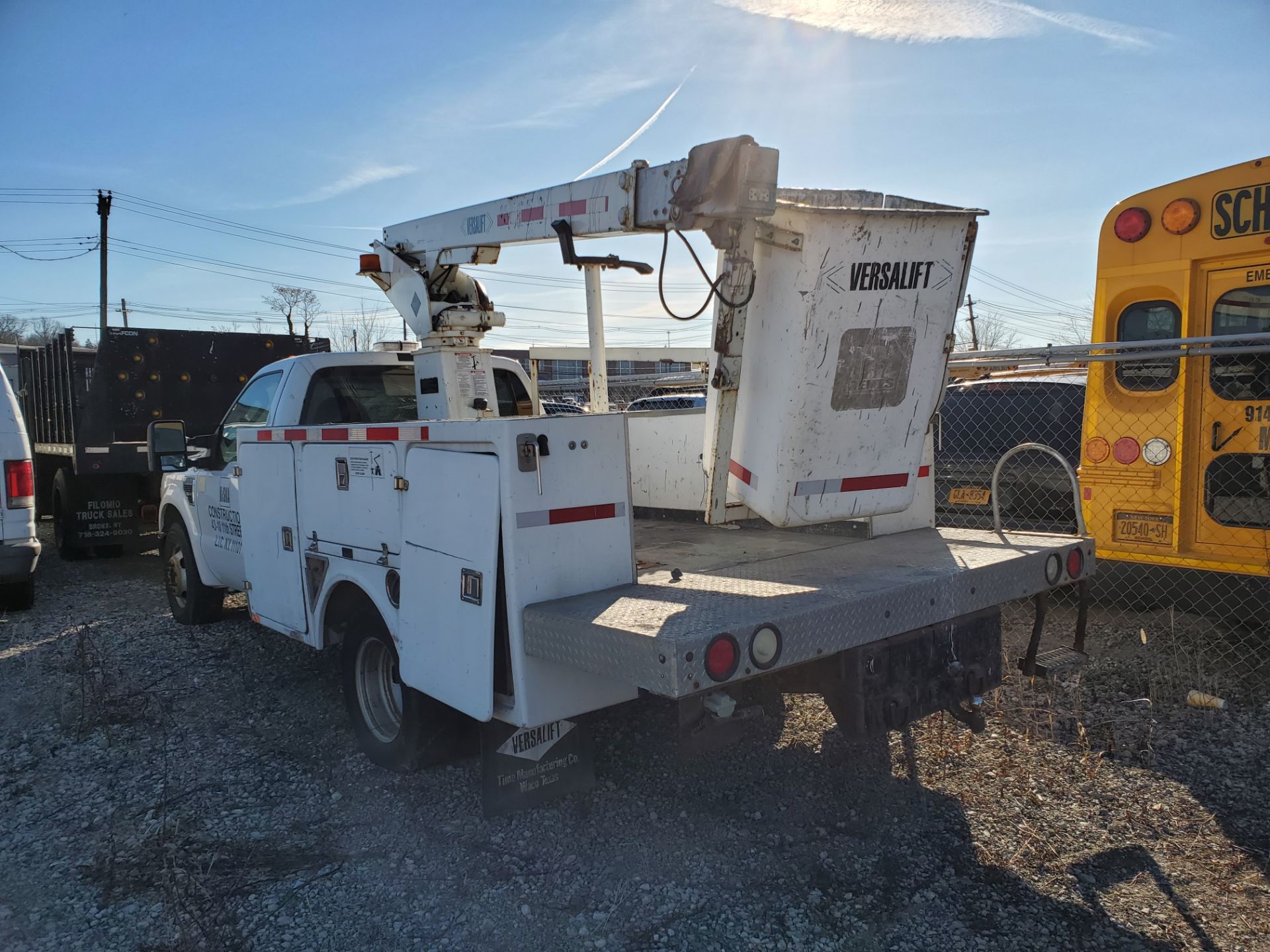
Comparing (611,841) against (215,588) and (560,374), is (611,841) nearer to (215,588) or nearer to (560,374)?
(215,588)

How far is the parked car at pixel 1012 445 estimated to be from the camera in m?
6.97

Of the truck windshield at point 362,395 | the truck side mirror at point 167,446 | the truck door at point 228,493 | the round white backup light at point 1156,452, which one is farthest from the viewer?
the truck side mirror at point 167,446

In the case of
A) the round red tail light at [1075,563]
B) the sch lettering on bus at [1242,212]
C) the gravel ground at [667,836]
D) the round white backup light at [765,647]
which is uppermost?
the sch lettering on bus at [1242,212]

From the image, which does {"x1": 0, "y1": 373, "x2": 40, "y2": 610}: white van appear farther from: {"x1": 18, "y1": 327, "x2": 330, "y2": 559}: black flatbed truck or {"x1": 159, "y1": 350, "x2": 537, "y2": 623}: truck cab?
{"x1": 18, "y1": 327, "x2": 330, "y2": 559}: black flatbed truck

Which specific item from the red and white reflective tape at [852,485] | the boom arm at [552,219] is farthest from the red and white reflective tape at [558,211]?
the red and white reflective tape at [852,485]

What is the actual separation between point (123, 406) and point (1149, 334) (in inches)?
409

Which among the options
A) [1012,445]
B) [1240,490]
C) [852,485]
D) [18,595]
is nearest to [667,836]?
[852,485]

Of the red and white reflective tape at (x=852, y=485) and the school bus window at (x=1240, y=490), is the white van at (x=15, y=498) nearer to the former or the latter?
the red and white reflective tape at (x=852, y=485)

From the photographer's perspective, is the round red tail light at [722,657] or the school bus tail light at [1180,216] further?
the school bus tail light at [1180,216]

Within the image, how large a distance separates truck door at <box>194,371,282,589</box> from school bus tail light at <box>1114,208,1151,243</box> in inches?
214

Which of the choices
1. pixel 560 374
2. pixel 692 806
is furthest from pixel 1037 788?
pixel 560 374

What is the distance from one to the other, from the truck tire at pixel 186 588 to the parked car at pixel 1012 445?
5.83 meters

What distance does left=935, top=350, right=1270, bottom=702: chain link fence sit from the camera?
516cm

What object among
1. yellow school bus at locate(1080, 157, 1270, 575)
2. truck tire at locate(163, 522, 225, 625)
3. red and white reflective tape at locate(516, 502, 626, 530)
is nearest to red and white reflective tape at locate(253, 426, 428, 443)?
red and white reflective tape at locate(516, 502, 626, 530)
